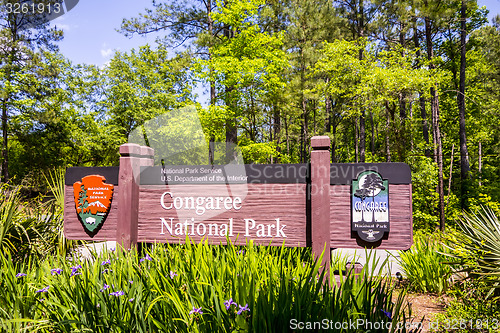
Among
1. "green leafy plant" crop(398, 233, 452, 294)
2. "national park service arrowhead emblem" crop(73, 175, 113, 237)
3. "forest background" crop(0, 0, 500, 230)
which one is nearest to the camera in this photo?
"national park service arrowhead emblem" crop(73, 175, 113, 237)

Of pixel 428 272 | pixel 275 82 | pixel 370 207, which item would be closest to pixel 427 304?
pixel 428 272

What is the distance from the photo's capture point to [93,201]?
12.5ft

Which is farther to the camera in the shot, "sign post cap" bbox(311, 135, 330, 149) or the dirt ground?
the dirt ground

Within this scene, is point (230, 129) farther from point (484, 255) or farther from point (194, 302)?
point (194, 302)

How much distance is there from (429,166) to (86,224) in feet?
38.1

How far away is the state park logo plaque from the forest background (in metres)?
8.70

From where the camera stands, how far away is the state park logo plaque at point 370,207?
10.7 ft

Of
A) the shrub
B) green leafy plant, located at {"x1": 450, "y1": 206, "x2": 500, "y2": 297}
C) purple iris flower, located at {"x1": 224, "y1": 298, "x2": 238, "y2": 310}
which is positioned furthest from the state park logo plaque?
purple iris flower, located at {"x1": 224, "y1": 298, "x2": 238, "y2": 310}

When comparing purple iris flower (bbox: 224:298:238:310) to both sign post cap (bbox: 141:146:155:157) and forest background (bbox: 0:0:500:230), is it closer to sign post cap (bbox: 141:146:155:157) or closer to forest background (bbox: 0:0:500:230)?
sign post cap (bbox: 141:146:155:157)

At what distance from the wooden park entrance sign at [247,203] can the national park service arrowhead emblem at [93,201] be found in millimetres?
12

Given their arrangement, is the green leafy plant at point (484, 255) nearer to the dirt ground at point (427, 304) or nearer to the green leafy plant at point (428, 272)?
the dirt ground at point (427, 304)

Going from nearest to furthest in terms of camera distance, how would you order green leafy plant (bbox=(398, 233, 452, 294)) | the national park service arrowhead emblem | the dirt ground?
the dirt ground → the national park service arrowhead emblem → green leafy plant (bbox=(398, 233, 452, 294))

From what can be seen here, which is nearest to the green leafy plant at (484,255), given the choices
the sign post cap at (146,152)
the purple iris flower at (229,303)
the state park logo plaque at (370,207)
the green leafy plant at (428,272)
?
the green leafy plant at (428,272)

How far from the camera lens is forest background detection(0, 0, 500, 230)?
11.9 metres
